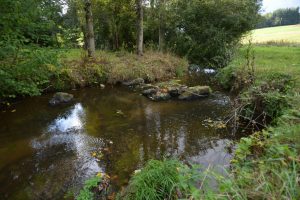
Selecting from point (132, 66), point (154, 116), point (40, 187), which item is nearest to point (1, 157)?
point (40, 187)

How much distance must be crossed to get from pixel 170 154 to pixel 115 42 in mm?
14353

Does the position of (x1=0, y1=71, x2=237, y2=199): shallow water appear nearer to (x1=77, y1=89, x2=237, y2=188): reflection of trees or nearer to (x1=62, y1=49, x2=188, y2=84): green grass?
(x1=77, y1=89, x2=237, y2=188): reflection of trees

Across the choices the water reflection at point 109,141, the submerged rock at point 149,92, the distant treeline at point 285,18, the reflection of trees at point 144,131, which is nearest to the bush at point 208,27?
the submerged rock at point 149,92

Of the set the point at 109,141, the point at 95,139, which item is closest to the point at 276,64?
the point at 109,141

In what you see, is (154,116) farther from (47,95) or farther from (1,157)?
(47,95)

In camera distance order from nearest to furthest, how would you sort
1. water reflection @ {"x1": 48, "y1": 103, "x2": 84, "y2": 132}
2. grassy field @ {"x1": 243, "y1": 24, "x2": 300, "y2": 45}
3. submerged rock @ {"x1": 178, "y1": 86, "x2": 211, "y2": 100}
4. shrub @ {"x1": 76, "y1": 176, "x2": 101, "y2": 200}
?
1. shrub @ {"x1": 76, "y1": 176, "x2": 101, "y2": 200}
2. water reflection @ {"x1": 48, "y1": 103, "x2": 84, "y2": 132}
3. submerged rock @ {"x1": 178, "y1": 86, "x2": 211, "y2": 100}
4. grassy field @ {"x1": 243, "y1": 24, "x2": 300, "y2": 45}

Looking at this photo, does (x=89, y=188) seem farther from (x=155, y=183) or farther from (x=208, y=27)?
(x=208, y=27)

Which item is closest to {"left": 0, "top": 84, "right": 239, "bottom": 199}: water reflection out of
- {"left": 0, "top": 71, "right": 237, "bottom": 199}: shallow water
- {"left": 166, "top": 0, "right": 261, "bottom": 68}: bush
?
{"left": 0, "top": 71, "right": 237, "bottom": 199}: shallow water

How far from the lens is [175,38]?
1741cm

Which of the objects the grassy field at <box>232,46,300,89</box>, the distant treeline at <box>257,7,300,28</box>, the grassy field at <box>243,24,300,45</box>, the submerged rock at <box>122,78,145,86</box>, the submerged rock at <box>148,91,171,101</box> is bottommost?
the submerged rock at <box>148,91,171,101</box>

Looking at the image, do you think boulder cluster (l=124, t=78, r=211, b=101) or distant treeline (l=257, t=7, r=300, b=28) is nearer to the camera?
boulder cluster (l=124, t=78, r=211, b=101)

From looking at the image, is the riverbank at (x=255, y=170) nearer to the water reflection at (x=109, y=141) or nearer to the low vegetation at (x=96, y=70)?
the water reflection at (x=109, y=141)

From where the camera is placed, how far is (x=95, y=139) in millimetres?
6027

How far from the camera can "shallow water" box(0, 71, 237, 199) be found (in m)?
4.51
